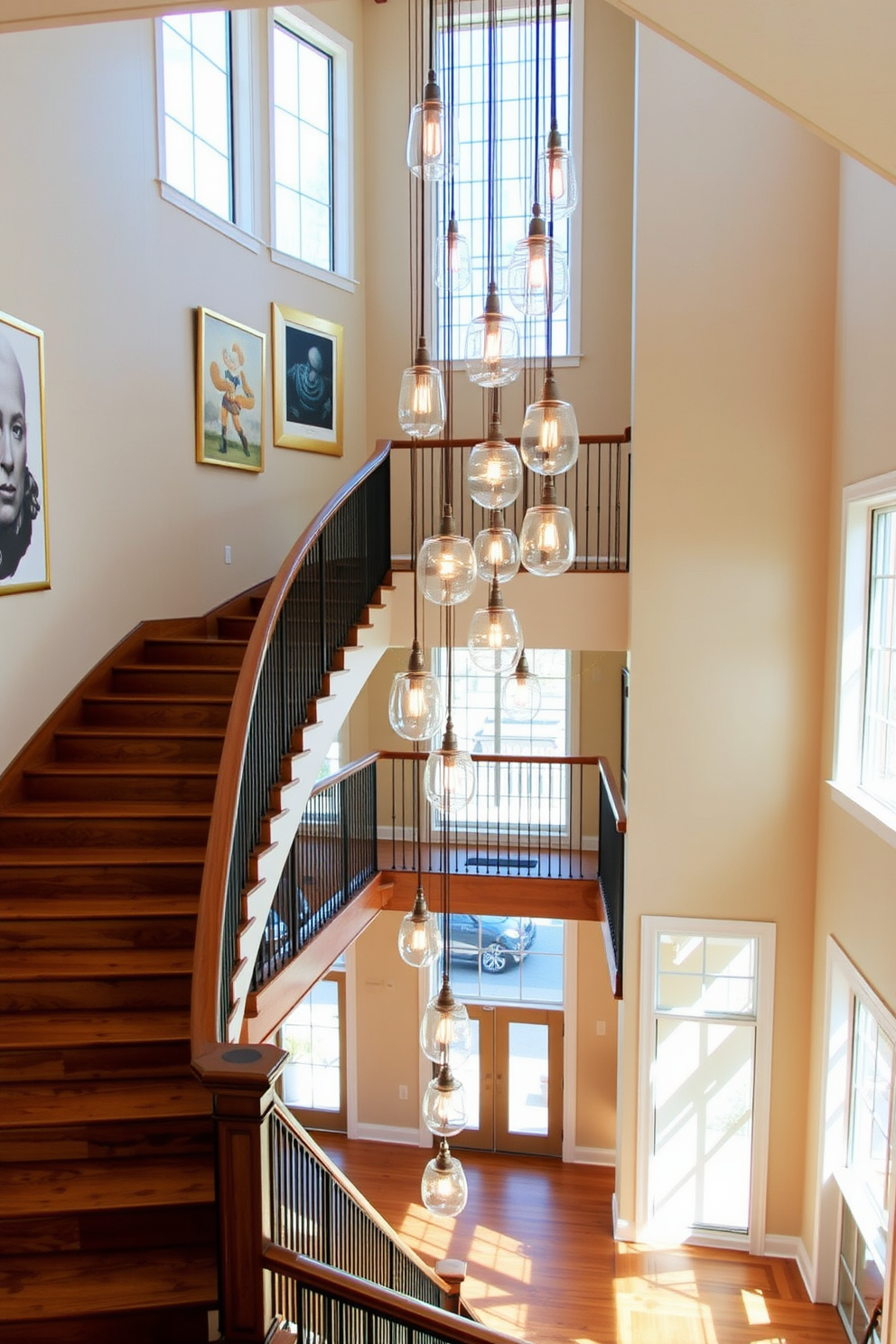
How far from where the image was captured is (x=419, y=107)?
2893mm

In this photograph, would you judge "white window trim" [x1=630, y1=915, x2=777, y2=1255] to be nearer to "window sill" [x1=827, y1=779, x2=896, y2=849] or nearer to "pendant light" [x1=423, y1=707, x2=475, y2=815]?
"window sill" [x1=827, y1=779, x2=896, y2=849]

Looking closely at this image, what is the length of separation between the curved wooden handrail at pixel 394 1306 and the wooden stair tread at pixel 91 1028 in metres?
1.53

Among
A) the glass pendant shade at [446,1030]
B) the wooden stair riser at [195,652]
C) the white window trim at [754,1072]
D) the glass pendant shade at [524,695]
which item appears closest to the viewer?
the glass pendant shade at [446,1030]

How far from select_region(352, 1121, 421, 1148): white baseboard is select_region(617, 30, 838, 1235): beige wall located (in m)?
3.92

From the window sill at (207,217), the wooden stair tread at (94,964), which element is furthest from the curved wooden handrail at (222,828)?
the window sill at (207,217)

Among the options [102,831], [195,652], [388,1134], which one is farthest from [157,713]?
[388,1134]

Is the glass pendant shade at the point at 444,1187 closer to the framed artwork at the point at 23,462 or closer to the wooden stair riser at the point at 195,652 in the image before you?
the wooden stair riser at the point at 195,652

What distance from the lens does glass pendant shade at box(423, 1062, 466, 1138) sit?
3.72 metres

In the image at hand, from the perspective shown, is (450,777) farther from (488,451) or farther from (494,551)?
(488,451)

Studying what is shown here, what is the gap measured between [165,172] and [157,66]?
648 mm

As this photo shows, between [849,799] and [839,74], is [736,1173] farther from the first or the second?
[839,74]

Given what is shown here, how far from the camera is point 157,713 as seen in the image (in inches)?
219

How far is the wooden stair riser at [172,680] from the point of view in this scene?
5.87m

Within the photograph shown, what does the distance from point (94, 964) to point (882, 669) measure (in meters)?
4.42
